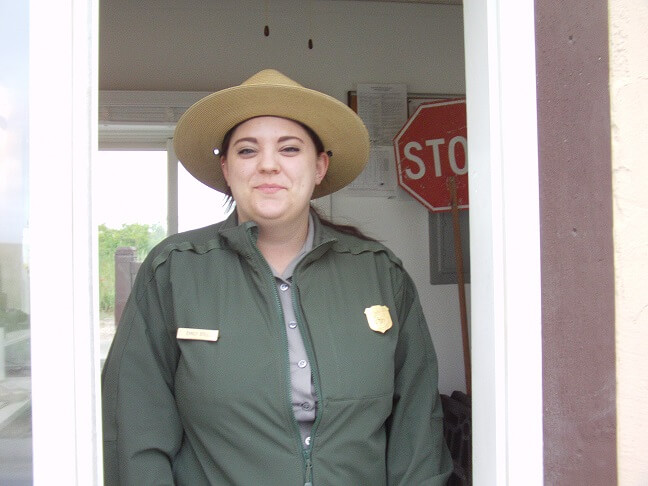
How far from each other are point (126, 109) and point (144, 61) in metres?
0.27

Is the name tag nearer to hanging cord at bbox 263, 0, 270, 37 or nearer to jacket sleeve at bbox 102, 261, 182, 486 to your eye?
jacket sleeve at bbox 102, 261, 182, 486

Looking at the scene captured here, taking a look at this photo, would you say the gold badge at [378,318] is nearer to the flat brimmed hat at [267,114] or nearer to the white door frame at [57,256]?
the flat brimmed hat at [267,114]

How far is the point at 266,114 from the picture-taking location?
1.46m

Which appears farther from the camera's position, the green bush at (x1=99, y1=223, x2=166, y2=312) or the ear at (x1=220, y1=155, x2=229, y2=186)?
the green bush at (x1=99, y1=223, x2=166, y2=312)

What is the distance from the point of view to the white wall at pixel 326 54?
281cm

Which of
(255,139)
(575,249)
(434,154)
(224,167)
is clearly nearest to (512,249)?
(575,249)

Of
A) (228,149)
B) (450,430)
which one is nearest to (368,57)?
(228,149)

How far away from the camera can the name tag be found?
1.31 m

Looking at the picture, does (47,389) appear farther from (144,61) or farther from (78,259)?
(144,61)

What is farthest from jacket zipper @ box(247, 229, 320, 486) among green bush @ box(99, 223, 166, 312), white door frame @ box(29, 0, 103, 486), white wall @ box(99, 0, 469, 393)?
green bush @ box(99, 223, 166, 312)

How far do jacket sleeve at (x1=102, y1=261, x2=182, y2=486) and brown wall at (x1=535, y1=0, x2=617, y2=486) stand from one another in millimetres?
842

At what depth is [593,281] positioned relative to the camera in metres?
1.18

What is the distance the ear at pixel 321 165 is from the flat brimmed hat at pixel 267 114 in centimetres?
3

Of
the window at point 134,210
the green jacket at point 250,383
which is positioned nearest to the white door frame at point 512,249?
the green jacket at point 250,383
